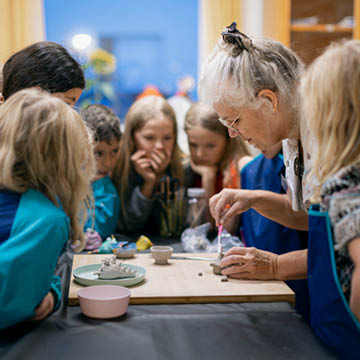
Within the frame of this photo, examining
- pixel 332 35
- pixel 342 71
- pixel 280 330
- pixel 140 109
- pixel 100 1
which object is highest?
pixel 100 1

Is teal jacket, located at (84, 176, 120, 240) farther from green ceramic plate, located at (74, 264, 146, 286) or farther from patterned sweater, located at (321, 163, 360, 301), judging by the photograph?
patterned sweater, located at (321, 163, 360, 301)

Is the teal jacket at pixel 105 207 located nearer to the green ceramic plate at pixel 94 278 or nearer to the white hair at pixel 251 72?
the green ceramic plate at pixel 94 278

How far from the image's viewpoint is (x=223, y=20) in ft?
11.0

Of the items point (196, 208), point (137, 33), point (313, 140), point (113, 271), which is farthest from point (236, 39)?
point (137, 33)

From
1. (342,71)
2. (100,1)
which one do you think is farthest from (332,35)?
(342,71)

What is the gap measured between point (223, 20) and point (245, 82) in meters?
2.30

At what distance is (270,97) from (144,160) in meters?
1.10

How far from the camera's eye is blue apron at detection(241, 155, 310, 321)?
1.58 meters

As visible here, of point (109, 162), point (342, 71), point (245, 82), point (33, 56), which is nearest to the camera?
point (342, 71)

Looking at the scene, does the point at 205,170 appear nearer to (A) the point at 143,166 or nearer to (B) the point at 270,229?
(A) the point at 143,166

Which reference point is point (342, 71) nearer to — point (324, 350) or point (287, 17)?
point (324, 350)

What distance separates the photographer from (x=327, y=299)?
93 cm

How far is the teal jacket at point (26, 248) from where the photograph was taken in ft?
2.92

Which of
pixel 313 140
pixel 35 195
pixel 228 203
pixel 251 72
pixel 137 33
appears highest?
pixel 137 33
